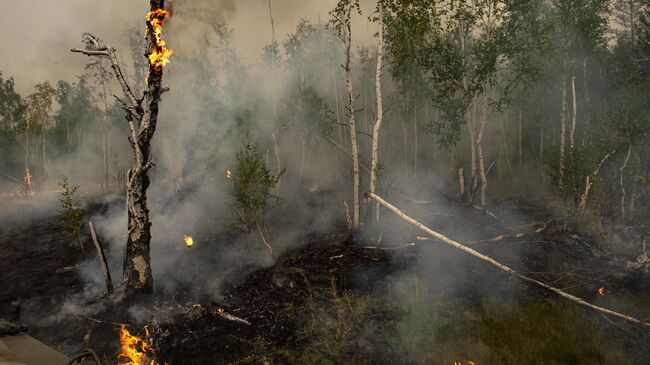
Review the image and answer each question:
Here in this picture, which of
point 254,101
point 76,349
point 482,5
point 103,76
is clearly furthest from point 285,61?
point 76,349

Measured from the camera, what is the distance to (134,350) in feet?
24.5

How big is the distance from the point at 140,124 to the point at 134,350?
5.28m

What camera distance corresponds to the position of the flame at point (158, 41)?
8281mm

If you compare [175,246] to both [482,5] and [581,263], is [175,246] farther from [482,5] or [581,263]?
[482,5]

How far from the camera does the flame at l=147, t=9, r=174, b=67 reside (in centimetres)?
828

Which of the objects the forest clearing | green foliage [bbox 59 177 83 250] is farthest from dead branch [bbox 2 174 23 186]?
green foliage [bbox 59 177 83 250]

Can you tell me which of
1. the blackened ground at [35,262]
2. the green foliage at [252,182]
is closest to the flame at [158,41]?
the green foliage at [252,182]

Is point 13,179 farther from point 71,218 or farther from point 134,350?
point 134,350

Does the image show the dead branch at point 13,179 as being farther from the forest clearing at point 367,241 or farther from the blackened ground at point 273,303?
the blackened ground at point 273,303

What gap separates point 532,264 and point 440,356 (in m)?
5.78

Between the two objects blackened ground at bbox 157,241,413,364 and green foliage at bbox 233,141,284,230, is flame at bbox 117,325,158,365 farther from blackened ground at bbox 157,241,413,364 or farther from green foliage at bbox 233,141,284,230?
green foliage at bbox 233,141,284,230

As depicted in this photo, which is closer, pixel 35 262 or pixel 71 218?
pixel 35 262

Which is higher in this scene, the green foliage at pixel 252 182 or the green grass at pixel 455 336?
the green foliage at pixel 252 182

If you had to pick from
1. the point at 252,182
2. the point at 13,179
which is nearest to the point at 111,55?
the point at 252,182
